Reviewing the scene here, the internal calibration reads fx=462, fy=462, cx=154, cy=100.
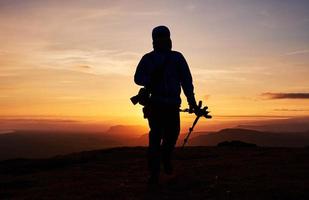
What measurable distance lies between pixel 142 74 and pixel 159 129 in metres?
1.28

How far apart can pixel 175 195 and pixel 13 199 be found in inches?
140

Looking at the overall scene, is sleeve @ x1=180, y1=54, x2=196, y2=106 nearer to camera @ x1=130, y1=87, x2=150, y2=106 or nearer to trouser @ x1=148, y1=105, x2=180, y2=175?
trouser @ x1=148, y1=105, x2=180, y2=175

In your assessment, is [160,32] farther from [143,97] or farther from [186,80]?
[143,97]

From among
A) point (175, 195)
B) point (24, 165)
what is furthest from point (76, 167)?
point (175, 195)

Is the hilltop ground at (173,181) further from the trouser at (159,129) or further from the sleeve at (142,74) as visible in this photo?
the sleeve at (142,74)

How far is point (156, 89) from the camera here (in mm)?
10086

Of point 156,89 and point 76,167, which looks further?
point 76,167

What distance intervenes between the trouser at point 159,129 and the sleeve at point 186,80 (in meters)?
0.41

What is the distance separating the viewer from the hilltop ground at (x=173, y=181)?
8.94 metres

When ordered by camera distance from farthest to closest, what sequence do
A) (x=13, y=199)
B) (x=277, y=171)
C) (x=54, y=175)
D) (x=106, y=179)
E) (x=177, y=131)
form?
(x=54, y=175), (x=106, y=179), (x=277, y=171), (x=177, y=131), (x=13, y=199)

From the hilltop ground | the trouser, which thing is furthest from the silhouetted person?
the hilltop ground

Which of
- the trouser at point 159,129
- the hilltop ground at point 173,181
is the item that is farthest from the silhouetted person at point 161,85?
→ the hilltop ground at point 173,181

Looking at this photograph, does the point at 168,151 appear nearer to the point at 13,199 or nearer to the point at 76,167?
the point at 13,199

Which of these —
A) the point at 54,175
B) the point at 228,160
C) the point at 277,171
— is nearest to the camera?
the point at 277,171
